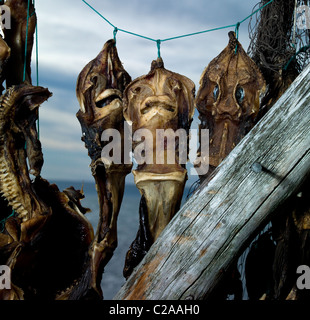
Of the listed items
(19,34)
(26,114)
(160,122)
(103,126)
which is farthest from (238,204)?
(19,34)

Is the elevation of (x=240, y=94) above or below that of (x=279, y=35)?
below

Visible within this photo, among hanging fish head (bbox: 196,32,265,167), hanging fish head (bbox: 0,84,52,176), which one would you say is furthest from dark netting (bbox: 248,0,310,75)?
hanging fish head (bbox: 0,84,52,176)

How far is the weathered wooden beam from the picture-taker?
4.41 feet

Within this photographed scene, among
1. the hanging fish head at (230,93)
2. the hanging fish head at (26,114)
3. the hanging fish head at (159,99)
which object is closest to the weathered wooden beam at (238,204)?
the hanging fish head at (230,93)

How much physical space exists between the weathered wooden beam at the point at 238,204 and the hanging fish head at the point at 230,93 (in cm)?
7

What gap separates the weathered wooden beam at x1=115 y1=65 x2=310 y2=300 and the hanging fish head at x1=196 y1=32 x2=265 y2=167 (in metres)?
0.07

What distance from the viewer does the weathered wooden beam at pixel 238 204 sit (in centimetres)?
134

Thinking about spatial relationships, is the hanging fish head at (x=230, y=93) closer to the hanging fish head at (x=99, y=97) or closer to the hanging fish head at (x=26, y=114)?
the hanging fish head at (x=99, y=97)

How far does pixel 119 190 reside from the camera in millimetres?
1487

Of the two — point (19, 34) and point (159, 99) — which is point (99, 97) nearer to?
point (159, 99)

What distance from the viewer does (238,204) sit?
135 cm

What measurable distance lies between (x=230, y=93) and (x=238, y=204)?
314 millimetres

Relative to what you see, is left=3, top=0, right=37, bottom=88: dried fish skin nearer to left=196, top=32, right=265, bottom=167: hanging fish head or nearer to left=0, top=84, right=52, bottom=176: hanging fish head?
left=0, top=84, right=52, bottom=176: hanging fish head
